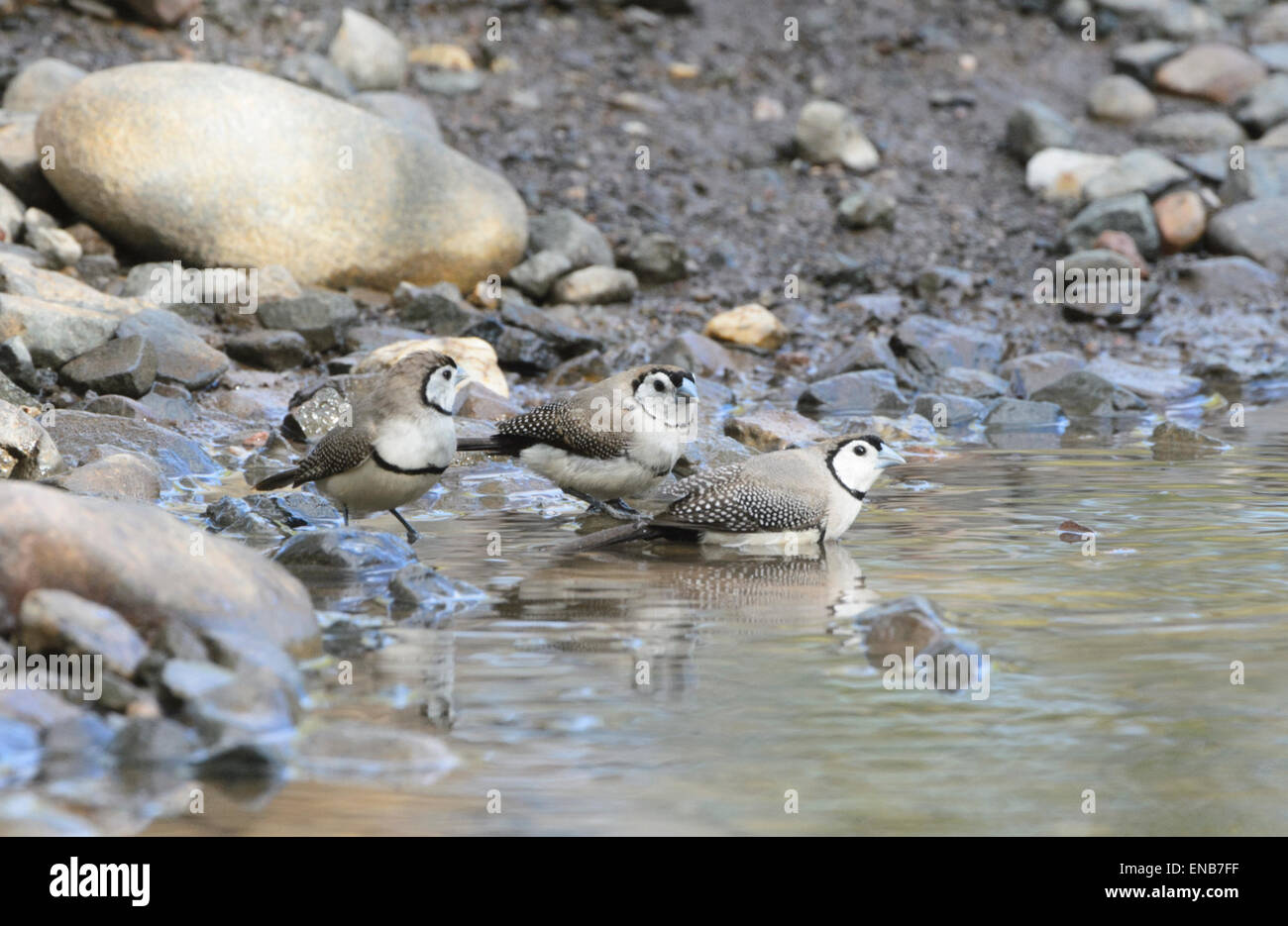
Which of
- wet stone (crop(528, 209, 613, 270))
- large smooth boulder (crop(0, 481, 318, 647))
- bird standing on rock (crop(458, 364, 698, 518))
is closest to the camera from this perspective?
large smooth boulder (crop(0, 481, 318, 647))

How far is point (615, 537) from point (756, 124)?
981 centimetres

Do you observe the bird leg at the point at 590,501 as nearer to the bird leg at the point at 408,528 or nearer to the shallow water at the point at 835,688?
the shallow water at the point at 835,688

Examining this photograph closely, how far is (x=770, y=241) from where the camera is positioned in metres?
14.7

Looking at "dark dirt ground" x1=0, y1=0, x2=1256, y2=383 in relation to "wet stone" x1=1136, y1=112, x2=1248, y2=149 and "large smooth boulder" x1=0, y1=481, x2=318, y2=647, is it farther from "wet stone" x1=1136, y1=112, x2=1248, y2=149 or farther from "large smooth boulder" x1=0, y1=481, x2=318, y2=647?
"large smooth boulder" x1=0, y1=481, x2=318, y2=647

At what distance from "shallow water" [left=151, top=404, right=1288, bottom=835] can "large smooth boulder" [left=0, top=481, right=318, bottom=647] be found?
0.39 meters

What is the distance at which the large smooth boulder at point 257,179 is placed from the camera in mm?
11836

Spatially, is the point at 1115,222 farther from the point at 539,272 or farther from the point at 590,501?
the point at 590,501

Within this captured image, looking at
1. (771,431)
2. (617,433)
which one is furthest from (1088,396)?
(617,433)

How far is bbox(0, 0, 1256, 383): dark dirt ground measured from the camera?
14.2m

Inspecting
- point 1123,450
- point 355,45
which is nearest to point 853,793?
point 1123,450

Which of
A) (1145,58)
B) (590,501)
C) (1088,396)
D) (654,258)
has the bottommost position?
(590,501)

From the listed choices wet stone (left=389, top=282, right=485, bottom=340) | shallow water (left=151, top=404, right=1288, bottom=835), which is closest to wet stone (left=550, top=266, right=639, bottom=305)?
wet stone (left=389, top=282, right=485, bottom=340)

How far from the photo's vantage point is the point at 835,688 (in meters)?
5.23

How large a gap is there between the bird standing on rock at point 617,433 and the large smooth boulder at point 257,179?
14.7 ft
